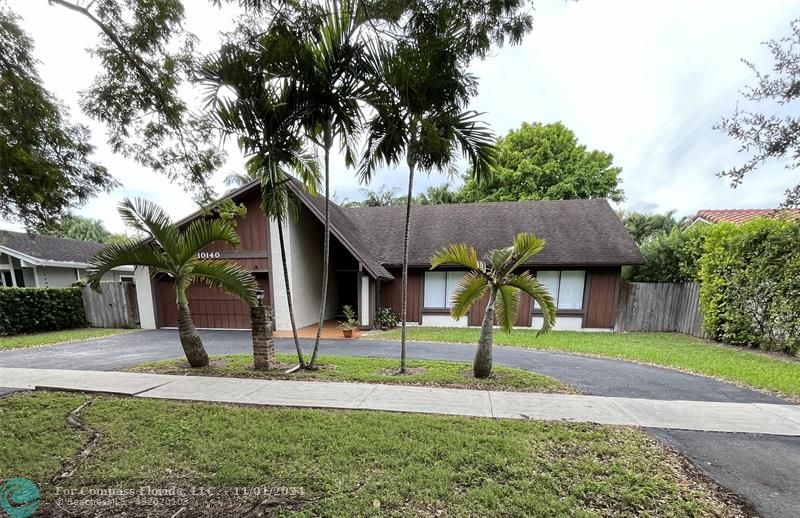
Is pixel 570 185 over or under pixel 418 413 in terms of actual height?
over

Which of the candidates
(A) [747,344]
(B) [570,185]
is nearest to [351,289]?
(A) [747,344]

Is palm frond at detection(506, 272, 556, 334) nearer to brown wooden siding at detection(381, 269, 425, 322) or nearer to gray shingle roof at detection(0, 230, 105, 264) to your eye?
brown wooden siding at detection(381, 269, 425, 322)

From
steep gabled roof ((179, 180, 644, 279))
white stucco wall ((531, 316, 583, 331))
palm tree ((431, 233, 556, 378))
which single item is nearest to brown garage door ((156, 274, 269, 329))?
steep gabled roof ((179, 180, 644, 279))

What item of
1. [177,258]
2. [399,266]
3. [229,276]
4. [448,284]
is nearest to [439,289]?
[448,284]

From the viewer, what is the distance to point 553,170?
21547 millimetres

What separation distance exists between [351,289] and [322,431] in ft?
41.1

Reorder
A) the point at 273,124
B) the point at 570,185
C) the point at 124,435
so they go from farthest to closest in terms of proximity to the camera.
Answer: the point at 570,185 < the point at 273,124 < the point at 124,435

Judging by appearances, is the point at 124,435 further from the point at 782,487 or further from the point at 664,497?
the point at 782,487

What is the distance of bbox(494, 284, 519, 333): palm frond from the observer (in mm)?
5820

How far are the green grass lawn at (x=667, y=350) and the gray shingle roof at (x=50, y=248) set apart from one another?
671 inches

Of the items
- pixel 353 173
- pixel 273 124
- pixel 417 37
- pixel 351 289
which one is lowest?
pixel 351 289

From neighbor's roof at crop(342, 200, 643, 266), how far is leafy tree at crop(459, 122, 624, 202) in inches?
273

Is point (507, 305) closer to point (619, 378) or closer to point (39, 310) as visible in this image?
point (619, 378)

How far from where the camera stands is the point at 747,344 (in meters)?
9.05
